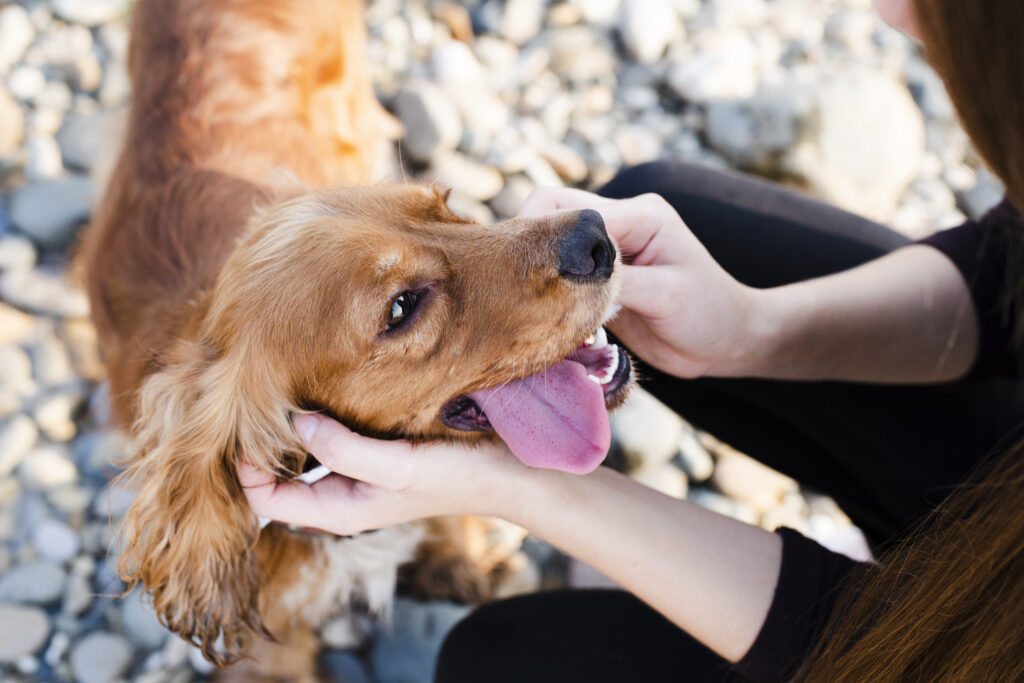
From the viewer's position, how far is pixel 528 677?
1715 millimetres

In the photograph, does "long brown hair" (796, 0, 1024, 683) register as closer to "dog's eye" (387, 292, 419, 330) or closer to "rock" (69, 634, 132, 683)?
"dog's eye" (387, 292, 419, 330)

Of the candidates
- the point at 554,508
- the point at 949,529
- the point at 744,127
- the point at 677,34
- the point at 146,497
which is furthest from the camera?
the point at 677,34

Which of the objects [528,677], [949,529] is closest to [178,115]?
[528,677]

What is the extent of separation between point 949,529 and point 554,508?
67 cm

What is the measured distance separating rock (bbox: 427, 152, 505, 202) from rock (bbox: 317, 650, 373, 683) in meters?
1.81

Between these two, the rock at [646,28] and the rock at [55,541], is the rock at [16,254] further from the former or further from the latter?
the rock at [646,28]

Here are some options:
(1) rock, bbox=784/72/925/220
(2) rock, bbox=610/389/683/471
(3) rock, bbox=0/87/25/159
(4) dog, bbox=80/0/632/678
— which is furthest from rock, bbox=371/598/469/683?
(3) rock, bbox=0/87/25/159

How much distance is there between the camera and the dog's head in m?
1.52

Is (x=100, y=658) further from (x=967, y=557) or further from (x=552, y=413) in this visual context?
(x=967, y=557)

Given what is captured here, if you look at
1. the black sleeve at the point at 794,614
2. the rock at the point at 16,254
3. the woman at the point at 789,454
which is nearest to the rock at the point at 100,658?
the woman at the point at 789,454

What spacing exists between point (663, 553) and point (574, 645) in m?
0.40

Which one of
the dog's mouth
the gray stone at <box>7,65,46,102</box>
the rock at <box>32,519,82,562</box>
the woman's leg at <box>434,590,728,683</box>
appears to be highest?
the dog's mouth

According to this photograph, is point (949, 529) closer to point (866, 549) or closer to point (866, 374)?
point (866, 374)

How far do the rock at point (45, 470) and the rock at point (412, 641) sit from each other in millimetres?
1183
